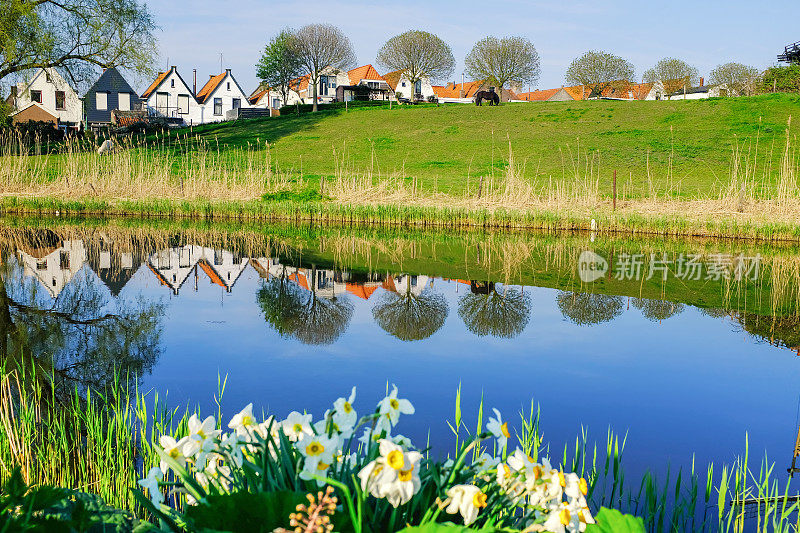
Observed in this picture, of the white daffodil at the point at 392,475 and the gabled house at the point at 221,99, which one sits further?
the gabled house at the point at 221,99

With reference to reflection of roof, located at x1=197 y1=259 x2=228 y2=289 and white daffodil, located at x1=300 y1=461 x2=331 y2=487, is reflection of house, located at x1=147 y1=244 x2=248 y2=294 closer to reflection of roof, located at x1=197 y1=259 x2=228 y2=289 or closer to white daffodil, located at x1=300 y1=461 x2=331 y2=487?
reflection of roof, located at x1=197 y1=259 x2=228 y2=289

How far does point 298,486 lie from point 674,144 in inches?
1280

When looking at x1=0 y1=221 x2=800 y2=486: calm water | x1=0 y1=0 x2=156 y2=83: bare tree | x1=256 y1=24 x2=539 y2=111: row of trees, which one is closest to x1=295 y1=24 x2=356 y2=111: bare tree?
x1=256 y1=24 x2=539 y2=111: row of trees

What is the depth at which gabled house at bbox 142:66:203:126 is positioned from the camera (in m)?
59.1

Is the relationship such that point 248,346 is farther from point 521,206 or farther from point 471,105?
point 471,105

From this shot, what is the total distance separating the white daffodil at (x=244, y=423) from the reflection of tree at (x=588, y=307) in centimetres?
719

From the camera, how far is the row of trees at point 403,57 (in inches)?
2363

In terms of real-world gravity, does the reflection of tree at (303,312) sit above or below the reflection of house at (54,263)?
below

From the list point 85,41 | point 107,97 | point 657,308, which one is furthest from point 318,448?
point 107,97

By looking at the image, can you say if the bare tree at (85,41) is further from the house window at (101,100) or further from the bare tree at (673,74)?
the bare tree at (673,74)

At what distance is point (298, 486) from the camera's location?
2.11m

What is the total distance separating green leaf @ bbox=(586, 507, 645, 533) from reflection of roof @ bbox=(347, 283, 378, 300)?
8306 mm

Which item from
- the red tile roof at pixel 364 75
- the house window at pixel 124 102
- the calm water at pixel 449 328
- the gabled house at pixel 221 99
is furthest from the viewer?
the red tile roof at pixel 364 75

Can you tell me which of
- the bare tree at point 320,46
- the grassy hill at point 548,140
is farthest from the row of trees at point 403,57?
the grassy hill at point 548,140
